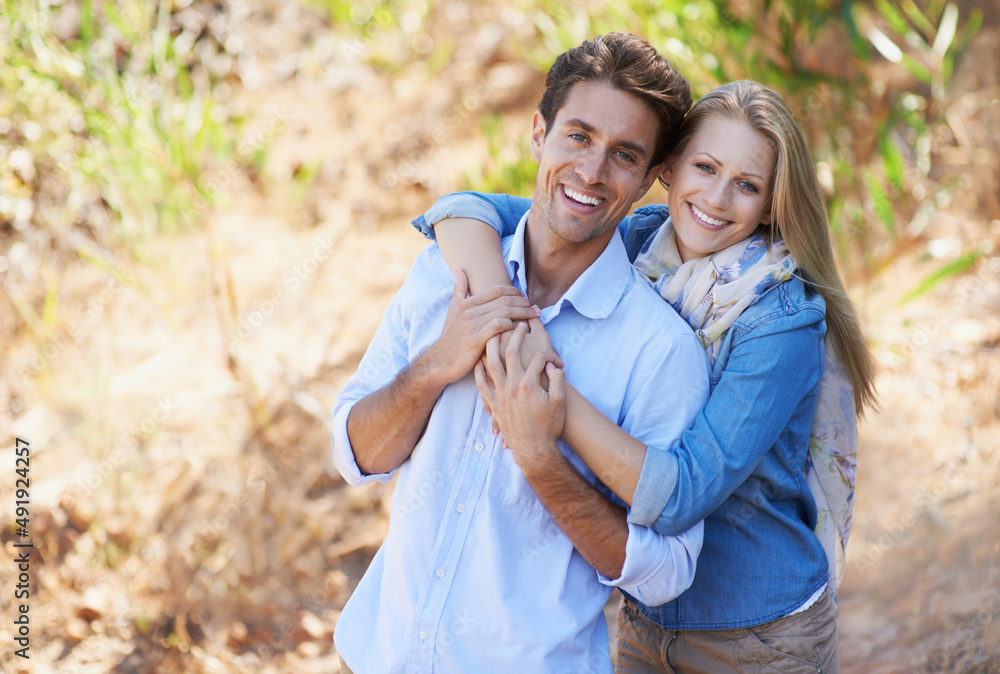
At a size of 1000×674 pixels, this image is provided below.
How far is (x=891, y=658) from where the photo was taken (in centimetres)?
289

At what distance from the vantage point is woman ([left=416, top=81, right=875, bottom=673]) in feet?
5.16

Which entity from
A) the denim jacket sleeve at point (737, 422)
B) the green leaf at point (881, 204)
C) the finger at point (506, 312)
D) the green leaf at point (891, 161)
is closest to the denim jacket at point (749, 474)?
the denim jacket sleeve at point (737, 422)

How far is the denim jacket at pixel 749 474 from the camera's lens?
142cm

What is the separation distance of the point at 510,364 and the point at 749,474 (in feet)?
1.77

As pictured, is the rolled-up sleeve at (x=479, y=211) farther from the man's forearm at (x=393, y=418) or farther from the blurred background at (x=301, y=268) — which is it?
the blurred background at (x=301, y=268)

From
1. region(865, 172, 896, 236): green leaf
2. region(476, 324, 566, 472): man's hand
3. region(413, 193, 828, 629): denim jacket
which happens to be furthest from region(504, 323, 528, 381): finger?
region(865, 172, 896, 236): green leaf

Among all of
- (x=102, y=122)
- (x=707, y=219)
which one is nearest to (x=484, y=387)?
(x=707, y=219)

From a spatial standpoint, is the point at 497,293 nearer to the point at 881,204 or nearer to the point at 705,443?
the point at 705,443

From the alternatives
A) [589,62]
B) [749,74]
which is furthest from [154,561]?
[749,74]

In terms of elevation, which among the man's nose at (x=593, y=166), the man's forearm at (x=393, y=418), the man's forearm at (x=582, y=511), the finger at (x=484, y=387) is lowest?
the man's forearm at (x=582, y=511)

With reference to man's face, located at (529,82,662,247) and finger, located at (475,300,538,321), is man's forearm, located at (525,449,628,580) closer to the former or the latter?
finger, located at (475,300,538,321)

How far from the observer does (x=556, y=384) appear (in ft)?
4.76

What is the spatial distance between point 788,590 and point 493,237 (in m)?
1.01

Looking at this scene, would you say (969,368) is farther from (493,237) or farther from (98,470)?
(98,470)
